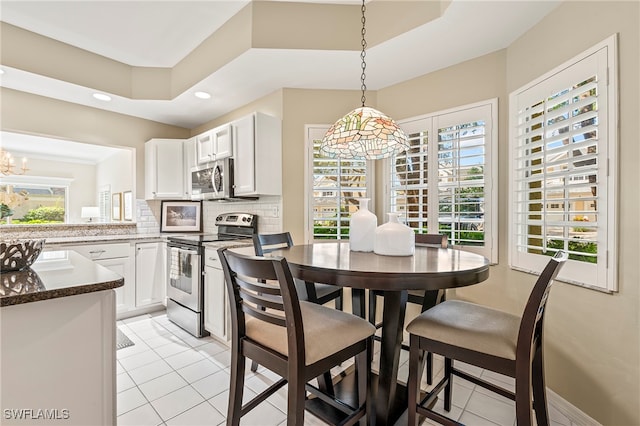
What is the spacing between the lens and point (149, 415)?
178 centimetres

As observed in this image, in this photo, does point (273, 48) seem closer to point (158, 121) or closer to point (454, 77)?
point (454, 77)

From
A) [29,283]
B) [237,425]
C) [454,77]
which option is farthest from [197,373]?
[454,77]

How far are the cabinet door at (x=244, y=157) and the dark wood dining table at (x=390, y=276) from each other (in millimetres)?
1348

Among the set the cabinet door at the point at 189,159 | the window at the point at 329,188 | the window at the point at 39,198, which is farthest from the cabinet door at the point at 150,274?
the window at the point at 39,198

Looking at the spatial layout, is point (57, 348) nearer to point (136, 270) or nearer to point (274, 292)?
point (274, 292)

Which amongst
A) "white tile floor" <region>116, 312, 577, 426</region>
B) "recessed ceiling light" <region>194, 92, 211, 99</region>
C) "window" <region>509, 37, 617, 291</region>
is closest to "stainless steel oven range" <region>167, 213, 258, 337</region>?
"white tile floor" <region>116, 312, 577, 426</region>

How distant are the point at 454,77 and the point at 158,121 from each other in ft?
11.9

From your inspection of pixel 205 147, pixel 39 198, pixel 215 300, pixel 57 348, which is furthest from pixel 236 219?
pixel 39 198

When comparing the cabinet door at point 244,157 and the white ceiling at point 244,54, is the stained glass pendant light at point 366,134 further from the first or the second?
the cabinet door at point 244,157

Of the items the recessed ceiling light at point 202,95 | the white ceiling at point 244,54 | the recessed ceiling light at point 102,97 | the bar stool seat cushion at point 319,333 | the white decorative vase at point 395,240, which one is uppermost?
the white ceiling at point 244,54

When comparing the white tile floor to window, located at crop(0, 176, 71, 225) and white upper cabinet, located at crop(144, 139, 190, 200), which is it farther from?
window, located at crop(0, 176, 71, 225)

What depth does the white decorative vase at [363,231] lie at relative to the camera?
6.32 feet

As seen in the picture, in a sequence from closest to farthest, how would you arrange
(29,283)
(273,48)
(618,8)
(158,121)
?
(29,283), (618,8), (273,48), (158,121)

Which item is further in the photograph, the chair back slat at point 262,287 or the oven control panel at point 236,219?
the oven control panel at point 236,219
